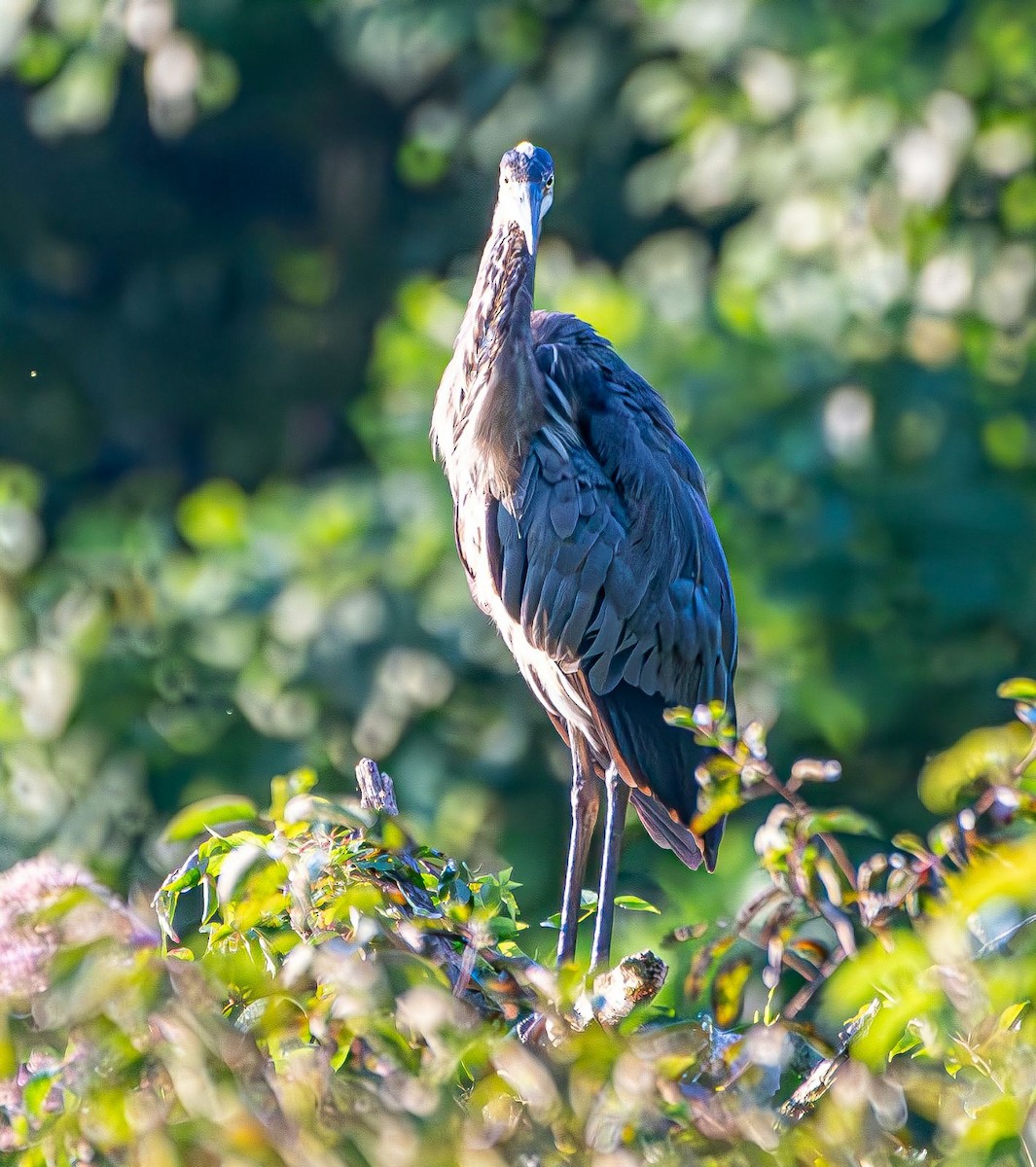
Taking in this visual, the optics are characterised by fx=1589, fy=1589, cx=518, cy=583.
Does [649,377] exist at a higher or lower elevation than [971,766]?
lower

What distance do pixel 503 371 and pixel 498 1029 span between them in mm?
1238

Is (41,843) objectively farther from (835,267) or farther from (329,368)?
(835,267)

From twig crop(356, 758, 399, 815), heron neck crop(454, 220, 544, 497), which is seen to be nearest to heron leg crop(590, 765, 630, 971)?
twig crop(356, 758, 399, 815)

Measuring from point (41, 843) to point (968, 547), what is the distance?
259 cm

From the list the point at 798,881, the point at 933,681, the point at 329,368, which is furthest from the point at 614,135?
the point at 798,881

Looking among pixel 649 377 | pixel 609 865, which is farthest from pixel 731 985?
pixel 649 377

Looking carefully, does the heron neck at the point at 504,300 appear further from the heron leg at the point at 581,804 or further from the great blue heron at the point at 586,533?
the heron leg at the point at 581,804

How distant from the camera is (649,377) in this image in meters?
3.71

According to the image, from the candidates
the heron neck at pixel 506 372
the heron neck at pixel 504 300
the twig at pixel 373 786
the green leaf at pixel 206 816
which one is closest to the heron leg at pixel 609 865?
the twig at pixel 373 786

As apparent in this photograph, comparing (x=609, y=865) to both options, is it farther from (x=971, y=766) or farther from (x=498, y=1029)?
(x=971, y=766)

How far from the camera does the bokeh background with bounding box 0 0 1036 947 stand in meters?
3.64

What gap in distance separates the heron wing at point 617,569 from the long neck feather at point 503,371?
0.12 feet

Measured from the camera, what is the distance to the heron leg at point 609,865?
220cm

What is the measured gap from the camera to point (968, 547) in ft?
12.1
